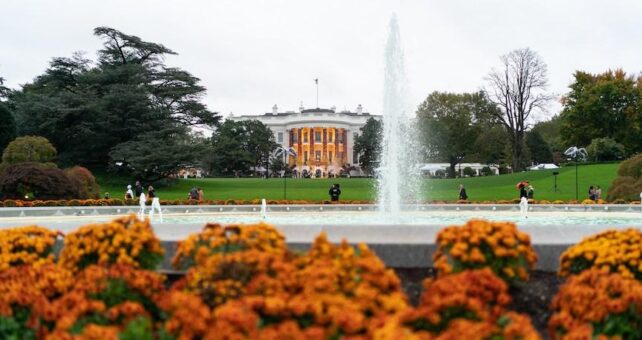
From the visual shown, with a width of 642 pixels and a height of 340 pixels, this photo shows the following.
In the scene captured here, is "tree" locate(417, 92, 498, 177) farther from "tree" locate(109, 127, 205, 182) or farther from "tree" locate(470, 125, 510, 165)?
"tree" locate(109, 127, 205, 182)

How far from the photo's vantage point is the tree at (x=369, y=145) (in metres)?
92.6

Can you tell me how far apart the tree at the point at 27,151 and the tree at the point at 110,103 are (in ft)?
23.6

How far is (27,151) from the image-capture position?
39125 mm

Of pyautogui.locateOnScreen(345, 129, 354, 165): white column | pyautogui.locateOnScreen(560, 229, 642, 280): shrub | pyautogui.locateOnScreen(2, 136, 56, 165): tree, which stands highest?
pyautogui.locateOnScreen(345, 129, 354, 165): white column

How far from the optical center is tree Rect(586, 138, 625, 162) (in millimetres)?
57094

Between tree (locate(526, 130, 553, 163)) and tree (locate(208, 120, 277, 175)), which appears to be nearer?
tree (locate(526, 130, 553, 163))

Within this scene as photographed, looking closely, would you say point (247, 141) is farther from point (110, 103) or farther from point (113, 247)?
point (113, 247)

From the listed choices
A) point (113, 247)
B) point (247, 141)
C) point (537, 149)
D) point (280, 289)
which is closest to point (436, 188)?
point (537, 149)

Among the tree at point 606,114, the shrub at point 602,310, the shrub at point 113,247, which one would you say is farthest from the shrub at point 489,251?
the tree at point 606,114

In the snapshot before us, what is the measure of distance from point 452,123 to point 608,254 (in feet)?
227

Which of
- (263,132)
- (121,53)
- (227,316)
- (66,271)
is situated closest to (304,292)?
(227,316)

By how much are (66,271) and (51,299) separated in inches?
11.8

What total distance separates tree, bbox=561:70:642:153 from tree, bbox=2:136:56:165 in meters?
46.9

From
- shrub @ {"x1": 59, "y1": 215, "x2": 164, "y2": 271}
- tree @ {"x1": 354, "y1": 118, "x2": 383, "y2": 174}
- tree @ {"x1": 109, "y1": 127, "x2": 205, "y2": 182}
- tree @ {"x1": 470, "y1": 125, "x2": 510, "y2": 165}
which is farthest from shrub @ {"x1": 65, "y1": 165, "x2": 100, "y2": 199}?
tree @ {"x1": 354, "y1": 118, "x2": 383, "y2": 174}
